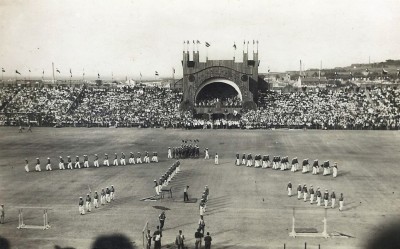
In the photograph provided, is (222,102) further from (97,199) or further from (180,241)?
(180,241)

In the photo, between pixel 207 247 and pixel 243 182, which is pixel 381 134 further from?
pixel 207 247

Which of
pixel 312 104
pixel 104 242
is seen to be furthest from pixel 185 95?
pixel 104 242

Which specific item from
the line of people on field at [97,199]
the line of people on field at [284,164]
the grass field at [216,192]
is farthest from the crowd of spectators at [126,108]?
the line of people on field at [97,199]

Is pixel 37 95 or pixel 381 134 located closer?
pixel 381 134

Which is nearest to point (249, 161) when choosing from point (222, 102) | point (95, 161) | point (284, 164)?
point (284, 164)

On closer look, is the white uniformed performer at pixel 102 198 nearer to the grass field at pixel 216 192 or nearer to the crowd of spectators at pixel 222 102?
the grass field at pixel 216 192
